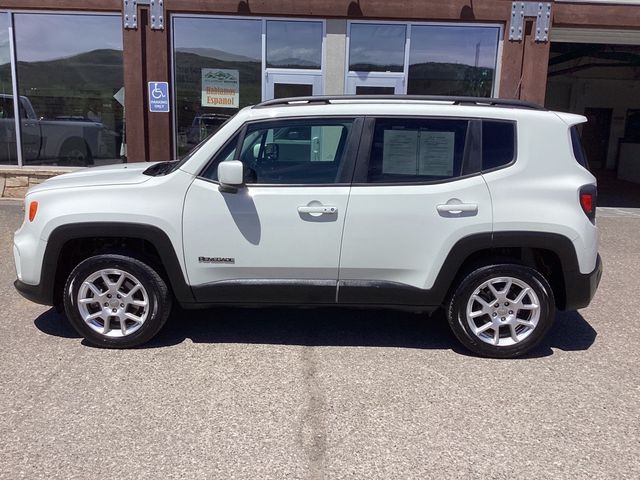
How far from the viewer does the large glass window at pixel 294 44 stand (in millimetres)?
10180

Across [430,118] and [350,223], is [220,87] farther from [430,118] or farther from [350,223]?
[350,223]

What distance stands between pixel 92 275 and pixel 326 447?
2181mm

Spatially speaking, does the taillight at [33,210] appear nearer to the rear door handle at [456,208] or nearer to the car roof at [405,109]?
the car roof at [405,109]

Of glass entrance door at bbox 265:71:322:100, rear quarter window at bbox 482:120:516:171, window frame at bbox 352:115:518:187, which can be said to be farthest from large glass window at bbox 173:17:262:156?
rear quarter window at bbox 482:120:516:171

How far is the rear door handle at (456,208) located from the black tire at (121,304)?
207cm

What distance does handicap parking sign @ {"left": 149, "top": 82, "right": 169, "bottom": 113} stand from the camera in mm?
10203

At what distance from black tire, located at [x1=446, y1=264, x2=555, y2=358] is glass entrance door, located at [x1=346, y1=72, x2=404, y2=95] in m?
6.86

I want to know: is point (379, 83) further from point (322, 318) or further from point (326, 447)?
point (326, 447)

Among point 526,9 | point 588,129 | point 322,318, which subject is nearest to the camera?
point 322,318

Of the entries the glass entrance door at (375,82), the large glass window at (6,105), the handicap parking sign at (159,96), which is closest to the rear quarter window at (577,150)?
the glass entrance door at (375,82)

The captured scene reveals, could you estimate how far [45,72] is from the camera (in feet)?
34.6

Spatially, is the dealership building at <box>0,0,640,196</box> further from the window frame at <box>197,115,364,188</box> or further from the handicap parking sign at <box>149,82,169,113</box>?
the window frame at <box>197,115,364,188</box>

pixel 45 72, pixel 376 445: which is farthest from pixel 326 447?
pixel 45 72

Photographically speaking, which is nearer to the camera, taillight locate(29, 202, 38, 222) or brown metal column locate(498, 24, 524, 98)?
taillight locate(29, 202, 38, 222)
